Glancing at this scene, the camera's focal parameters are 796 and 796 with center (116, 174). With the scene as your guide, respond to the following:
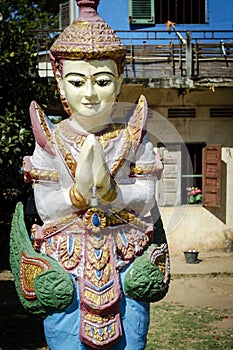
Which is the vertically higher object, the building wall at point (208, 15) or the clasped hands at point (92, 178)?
the building wall at point (208, 15)

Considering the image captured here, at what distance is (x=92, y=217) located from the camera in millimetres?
4082

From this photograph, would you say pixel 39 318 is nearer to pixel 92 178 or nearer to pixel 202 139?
pixel 92 178

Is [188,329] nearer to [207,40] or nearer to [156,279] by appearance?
[156,279]

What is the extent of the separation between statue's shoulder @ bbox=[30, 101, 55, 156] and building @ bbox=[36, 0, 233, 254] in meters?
7.40

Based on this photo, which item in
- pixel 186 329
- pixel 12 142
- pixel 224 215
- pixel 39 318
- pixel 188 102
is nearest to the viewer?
pixel 12 142

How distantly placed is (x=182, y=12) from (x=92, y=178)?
30.2ft

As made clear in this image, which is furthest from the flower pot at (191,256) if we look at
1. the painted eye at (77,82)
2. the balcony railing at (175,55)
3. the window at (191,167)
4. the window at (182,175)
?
the painted eye at (77,82)

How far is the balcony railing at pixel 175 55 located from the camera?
11.7 meters

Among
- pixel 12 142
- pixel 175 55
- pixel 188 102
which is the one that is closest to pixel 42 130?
pixel 12 142

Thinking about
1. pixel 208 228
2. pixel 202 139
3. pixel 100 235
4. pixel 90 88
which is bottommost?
pixel 208 228

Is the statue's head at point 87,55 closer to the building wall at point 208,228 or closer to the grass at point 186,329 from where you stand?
the grass at point 186,329

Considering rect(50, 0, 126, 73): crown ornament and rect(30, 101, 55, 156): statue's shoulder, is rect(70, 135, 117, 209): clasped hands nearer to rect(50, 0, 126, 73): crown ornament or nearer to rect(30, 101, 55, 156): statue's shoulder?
rect(30, 101, 55, 156): statue's shoulder

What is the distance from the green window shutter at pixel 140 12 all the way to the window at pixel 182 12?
26cm

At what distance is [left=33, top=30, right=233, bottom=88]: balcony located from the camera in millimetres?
11539
